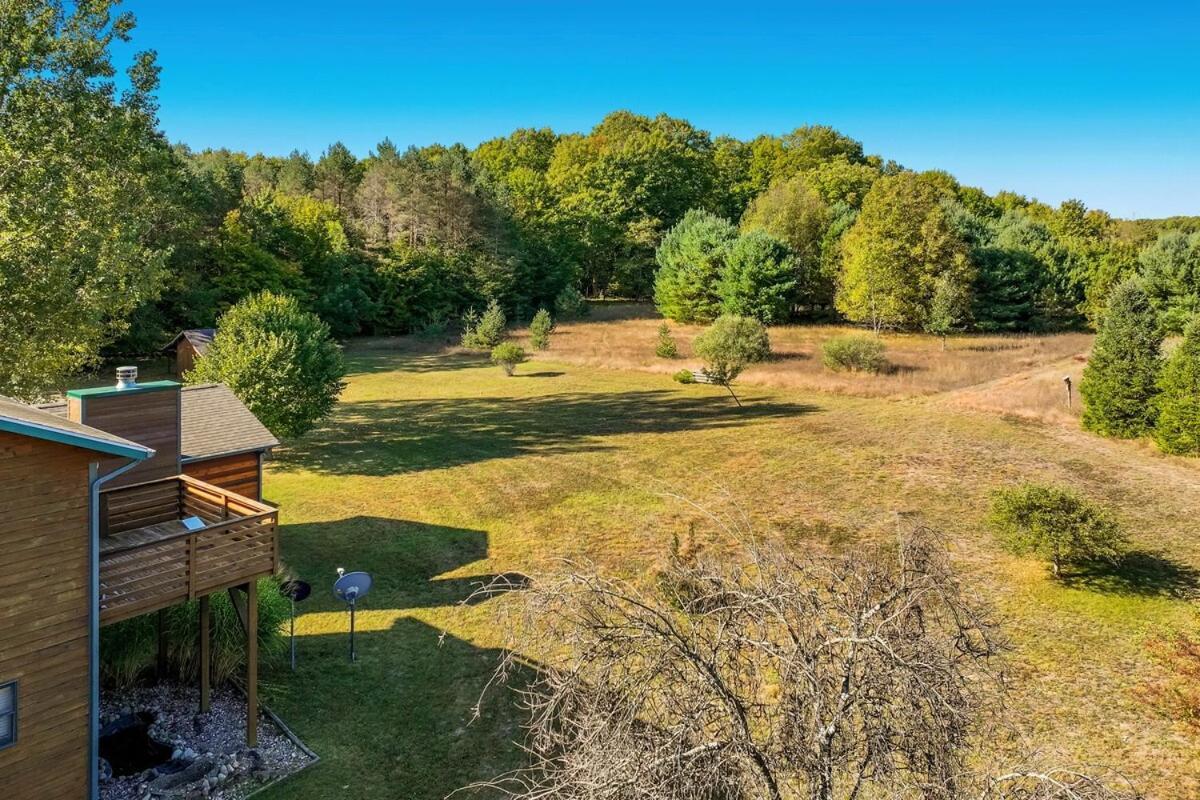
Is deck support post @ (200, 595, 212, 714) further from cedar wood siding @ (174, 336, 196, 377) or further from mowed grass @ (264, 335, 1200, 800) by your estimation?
cedar wood siding @ (174, 336, 196, 377)

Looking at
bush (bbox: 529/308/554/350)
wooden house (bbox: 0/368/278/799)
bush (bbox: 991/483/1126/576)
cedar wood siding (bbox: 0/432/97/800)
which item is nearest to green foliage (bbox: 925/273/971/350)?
bush (bbox: 529/308/554/350)

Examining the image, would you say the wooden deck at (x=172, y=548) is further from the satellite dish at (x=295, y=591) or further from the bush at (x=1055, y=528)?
the bush at (x=1055, y=528)

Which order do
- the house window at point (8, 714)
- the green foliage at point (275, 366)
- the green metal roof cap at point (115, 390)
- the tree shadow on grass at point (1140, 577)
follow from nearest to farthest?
the house window at point (8, 714) < the green metal roof cap at point (115, 390) < the tree shadow on grass at point (1140, 577) < the green foliage at point (275, 366)

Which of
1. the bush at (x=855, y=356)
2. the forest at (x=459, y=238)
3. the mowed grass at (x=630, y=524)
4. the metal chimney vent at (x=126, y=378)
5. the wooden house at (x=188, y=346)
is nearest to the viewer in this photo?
the mowed grass at (x=630, y=524)

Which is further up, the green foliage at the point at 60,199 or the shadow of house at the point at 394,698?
the green foliage at the point at 60,199

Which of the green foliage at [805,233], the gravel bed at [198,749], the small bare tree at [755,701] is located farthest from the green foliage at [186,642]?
the green foliage at [805,233]

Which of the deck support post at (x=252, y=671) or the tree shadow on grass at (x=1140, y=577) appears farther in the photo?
the tree shadow on grass at (x=1140, y=577)
